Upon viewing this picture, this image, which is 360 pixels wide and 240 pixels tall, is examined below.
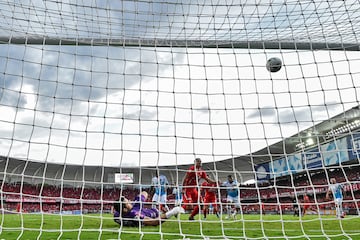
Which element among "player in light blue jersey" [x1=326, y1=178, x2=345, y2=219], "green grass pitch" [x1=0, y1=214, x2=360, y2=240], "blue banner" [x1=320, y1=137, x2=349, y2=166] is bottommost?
"green grass pitch" [x1=0, y1=214, x2=360, y2=240]

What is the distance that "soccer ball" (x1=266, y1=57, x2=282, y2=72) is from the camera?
5.73 m

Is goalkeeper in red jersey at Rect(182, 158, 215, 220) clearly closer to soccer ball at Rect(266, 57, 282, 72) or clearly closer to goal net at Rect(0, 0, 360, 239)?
goal net at Rect(0, 0, 360, 239)

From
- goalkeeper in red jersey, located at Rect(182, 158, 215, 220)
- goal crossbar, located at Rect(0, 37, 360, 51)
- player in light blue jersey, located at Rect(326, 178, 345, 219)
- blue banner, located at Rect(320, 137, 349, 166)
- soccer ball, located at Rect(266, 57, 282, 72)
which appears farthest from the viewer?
blue banner, located at Rect(320, 137, 349, 166)

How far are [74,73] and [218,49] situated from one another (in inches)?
91.8

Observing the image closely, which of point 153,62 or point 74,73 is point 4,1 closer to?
point 74,73

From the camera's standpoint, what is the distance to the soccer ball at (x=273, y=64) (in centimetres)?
573

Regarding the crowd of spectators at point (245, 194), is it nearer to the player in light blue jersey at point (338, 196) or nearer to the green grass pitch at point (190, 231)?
the player in light blue jersey at point (338, 196)

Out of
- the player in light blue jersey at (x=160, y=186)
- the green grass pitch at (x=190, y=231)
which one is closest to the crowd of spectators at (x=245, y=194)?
the player in light blue jersey at (x=160, y=186)

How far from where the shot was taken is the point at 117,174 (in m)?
40.4

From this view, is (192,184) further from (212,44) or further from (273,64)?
(212,44)

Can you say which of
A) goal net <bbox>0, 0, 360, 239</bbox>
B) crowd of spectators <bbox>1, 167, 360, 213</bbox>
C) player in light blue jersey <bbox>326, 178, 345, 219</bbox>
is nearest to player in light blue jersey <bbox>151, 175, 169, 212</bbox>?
goal net <bbox>0, 0, 360, 239</bbox>

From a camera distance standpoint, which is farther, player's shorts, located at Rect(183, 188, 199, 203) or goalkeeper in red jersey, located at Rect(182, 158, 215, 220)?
player's shorts, located at Rect(183, 188, 199, 203)

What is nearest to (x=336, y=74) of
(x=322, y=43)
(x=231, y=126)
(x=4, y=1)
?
(x=322, y=43)

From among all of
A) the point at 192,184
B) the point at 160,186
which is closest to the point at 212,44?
the point at 160,186
